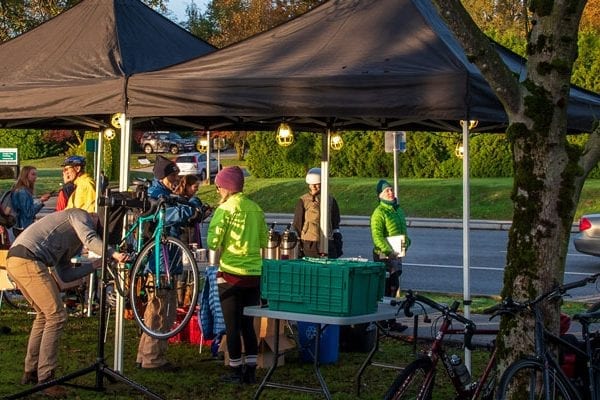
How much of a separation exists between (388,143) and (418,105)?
1270cm

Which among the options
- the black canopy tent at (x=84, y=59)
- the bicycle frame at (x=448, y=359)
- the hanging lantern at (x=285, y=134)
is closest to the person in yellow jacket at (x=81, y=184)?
the black canopy tent at (x=84, y=59)

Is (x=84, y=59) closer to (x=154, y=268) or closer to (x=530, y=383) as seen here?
(x=154, y=268)

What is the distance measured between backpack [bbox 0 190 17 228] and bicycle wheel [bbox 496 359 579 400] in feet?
26.3

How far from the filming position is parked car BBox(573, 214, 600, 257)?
19.9 meters

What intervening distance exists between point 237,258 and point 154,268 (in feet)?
2.41

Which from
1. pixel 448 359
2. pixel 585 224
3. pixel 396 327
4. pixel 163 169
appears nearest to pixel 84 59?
pixel 163 169

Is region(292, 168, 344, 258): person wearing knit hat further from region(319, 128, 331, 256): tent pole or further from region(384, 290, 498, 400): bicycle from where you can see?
region(384, 290, 498, 400): bicycle

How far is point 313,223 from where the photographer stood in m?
13.4

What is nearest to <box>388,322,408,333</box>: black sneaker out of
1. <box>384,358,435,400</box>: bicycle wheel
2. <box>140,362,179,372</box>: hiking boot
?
<box>140,362,179,372</box>: hiking boot

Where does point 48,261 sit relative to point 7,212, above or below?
below

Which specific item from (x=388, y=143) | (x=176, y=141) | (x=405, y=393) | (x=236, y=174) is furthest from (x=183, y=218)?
(x=176, y=141)

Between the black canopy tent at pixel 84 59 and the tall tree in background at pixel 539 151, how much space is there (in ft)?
11.3

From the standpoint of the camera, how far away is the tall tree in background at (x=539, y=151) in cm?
732

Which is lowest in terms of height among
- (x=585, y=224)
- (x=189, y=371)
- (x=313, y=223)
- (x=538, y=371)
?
(x=189, y=371)
